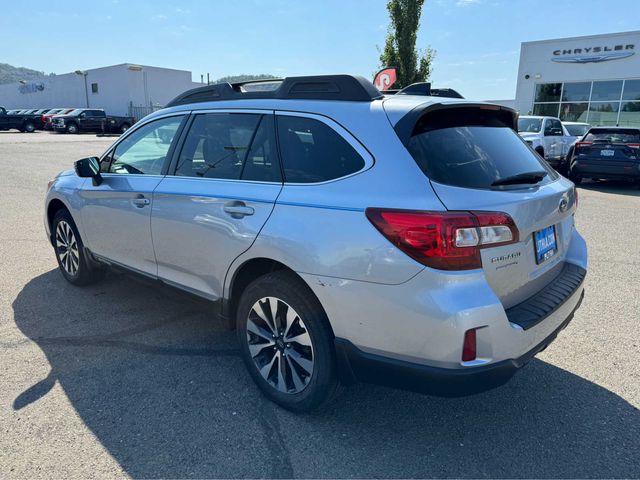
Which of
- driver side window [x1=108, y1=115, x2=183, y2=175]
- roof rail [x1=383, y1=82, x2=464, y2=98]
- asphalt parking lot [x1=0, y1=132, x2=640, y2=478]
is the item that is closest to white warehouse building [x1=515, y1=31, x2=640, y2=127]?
asphalt parking lot [x1=0, y1=132, x2=640, y2=478]

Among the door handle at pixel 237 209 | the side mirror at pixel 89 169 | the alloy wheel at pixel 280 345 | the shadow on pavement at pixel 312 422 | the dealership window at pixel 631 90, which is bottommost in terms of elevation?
the shadow on pavement at pixel 312 422

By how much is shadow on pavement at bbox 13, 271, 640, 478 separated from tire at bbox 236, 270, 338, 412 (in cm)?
17

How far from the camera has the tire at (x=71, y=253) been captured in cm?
462

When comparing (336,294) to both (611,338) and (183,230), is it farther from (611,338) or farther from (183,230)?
(611,338)

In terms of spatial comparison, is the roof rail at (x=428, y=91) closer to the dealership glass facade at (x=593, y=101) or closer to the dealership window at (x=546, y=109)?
the dealership glass facade at (x=593, y=101)

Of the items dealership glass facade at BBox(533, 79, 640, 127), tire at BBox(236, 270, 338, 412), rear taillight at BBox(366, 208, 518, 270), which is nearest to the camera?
rear taillight at BBox(366, 208, 518, 270)

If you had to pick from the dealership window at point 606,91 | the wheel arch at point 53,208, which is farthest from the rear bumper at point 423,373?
the dealership window at point 606,91

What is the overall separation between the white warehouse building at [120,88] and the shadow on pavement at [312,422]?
4102cm

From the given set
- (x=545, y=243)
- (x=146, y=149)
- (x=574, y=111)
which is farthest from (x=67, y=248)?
(x=574, y=111)

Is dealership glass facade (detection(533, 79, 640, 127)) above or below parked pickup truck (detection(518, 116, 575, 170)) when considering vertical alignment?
above

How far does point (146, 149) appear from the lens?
3.93 meters

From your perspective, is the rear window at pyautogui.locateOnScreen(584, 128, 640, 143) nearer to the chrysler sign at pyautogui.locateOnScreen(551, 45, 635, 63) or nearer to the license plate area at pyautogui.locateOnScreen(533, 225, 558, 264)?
the license plate area at pyautogui.locateOnScreen(533, 225, 558, 264)

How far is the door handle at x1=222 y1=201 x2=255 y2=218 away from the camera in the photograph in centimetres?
282

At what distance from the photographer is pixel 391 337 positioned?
2.32 meters
